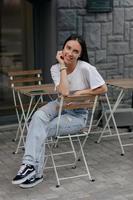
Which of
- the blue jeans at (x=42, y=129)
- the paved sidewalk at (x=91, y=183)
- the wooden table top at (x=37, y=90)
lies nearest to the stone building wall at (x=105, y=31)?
the wooden table top at (x=37, y=90)

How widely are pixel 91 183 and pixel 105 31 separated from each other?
3.27 metres

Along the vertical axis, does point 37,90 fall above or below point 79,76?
below

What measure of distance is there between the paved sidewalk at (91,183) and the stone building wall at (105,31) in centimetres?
178

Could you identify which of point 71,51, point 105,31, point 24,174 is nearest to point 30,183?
point 24,174

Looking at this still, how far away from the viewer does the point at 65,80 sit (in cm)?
518

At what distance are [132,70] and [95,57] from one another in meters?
0.75

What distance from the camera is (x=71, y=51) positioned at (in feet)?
17.3

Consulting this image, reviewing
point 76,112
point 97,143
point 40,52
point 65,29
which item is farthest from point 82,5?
point 76,112

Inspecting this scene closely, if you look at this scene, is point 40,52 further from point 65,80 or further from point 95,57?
point 65,80

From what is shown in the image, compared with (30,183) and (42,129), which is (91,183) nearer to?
(30,183)

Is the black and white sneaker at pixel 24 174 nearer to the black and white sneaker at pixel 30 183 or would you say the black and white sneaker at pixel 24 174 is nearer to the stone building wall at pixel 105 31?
the black and white sneaker at pixel 30 183

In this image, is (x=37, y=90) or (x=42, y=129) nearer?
(x=42, y=129)

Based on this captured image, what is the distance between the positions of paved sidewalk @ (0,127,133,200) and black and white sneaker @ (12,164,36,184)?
102mm

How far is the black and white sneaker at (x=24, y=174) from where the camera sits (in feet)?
16.4
